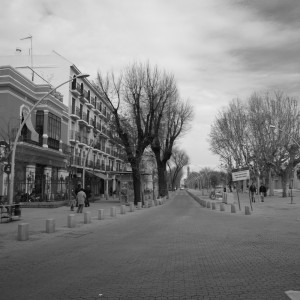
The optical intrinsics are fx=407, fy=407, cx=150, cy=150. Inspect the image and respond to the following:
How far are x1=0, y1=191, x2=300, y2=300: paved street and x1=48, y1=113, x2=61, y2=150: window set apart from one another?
2556 cm

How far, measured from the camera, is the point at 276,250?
9.95 metres

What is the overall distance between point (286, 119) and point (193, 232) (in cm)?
3154

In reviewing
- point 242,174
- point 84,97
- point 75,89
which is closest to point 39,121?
point 75,89

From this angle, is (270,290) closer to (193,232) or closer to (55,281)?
(55,281)

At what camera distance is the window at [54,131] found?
1513 inches

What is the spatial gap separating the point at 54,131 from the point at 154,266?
33.4 metres

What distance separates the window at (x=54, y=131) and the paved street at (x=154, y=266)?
2556cm

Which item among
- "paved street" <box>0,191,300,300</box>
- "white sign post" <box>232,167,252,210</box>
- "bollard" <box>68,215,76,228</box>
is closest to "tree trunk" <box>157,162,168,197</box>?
"white sign post" <box>232,167,252,210</box>

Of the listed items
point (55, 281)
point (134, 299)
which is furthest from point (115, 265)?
point (134, 299)

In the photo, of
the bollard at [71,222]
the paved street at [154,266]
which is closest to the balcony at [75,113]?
the bollard at [71,222]

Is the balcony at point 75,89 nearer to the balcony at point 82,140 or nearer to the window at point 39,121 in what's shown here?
the balcony at point 82,140

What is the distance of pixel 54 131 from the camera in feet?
131

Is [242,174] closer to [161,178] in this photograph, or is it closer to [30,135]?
[30,135]

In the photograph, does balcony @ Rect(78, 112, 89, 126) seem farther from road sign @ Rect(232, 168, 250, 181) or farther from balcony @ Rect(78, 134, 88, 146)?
road sign @ Rect(232, 168, 250, 181)
